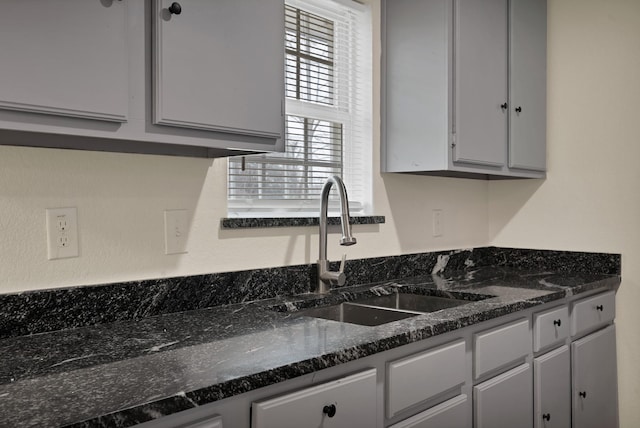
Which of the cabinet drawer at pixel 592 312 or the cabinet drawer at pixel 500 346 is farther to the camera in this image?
the cabinet drawer at pixel 592 312

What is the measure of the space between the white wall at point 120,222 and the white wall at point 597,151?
122 cm

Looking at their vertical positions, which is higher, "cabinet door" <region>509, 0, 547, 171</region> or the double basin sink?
"cabinet door" <region>509, 0, 547, 171</region>

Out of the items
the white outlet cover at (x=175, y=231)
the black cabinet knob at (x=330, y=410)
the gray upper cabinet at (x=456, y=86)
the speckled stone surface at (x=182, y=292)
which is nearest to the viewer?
the black cabinet knob at (x=330, y=410)

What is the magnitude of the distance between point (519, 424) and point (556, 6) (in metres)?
1.96

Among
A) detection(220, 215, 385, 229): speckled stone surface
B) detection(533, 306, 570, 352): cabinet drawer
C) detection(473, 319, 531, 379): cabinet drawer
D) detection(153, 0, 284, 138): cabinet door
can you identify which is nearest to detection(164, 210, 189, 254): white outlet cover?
detection(220, 215, 385, 229): speckled stone surface

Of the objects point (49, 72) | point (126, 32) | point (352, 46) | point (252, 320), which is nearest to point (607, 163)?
point (352, 46)

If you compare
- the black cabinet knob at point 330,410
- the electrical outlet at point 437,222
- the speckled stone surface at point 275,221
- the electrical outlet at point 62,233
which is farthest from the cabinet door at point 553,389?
the electrical outlet at point 62,233

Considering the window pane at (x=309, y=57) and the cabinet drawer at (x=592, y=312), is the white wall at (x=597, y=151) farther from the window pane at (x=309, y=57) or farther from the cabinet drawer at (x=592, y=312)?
the window pane at (x=309, y=57)

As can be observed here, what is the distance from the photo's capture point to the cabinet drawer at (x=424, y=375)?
143 centimetres

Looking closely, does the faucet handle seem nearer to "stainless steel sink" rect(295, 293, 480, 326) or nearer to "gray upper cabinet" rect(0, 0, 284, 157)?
"stainless steel sink" rect(295, 293, 480, 326)

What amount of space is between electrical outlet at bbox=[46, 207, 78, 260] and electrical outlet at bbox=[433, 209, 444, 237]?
1.66 meters

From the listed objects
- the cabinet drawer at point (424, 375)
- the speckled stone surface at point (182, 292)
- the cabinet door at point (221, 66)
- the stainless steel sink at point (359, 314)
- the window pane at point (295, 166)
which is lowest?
the cabinet drawer at point (424, 375)

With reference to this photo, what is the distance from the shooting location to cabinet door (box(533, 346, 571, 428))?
2.08 m

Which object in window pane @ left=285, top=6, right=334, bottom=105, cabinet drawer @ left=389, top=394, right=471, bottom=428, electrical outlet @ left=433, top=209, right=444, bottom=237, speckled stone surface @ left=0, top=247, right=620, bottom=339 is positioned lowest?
cabinet drawer @ left=389, top=394, right=471, bottom=428
